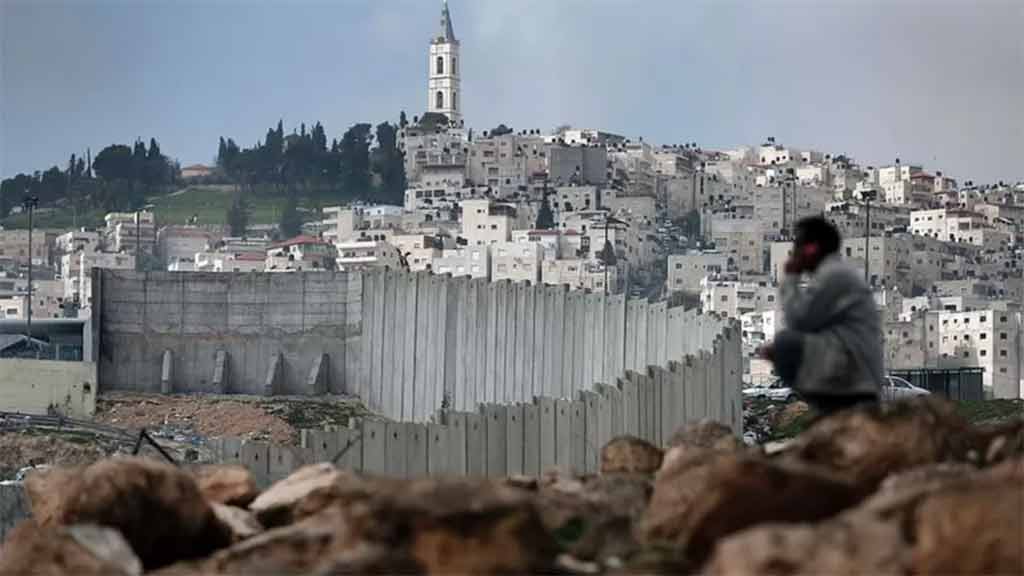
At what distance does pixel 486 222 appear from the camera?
177 metres

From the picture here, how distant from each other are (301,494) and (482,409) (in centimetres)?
1057

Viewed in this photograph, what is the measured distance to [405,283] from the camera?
5541cm

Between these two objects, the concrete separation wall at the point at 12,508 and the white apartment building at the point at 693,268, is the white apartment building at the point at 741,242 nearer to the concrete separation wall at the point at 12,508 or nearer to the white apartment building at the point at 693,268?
the white apartment building at the point at 693,268

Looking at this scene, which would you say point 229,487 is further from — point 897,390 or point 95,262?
point 95,262

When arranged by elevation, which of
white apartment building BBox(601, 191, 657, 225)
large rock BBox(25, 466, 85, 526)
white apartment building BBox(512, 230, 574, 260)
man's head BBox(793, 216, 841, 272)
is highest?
white apartment building BBox(601, 191, 657, 225)

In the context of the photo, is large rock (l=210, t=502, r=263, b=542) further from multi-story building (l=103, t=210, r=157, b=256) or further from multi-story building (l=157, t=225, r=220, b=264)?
multi-story building (l=157, t=225, r=220, b=264)

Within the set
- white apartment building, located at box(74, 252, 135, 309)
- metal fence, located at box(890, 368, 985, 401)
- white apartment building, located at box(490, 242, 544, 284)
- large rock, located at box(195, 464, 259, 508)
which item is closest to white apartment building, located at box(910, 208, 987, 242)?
white apartment building, located at box(490, 242, 544, 284)

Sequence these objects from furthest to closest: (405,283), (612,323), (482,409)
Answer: (405,283), (612,323), (482,409)

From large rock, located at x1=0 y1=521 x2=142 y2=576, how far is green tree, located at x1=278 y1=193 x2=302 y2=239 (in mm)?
171281

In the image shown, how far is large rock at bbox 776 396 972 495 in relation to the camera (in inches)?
419

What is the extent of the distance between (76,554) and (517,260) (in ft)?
497

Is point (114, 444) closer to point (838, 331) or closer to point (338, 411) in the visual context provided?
point (338, 411)

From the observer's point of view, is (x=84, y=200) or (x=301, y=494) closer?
(x=301, y=494)

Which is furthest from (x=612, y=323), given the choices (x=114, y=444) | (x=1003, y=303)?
(x=1003, y=303)
